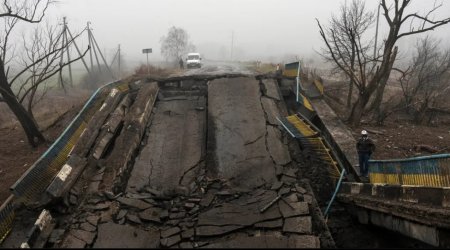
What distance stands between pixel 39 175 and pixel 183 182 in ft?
10.9

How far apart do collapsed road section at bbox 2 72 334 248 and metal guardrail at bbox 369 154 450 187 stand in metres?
1.67

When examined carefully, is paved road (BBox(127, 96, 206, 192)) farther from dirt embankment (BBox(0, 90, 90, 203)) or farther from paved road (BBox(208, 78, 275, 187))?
dirt embankment (BBox(0, 90, 90, 203))

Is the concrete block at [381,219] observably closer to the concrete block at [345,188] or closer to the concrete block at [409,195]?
the concrete block at [409,195]

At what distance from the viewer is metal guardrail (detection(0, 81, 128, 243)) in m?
7.20

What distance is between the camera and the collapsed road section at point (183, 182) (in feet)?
21.9

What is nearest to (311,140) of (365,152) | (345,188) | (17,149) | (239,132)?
(365,152)

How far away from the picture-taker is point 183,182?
8.98 metres

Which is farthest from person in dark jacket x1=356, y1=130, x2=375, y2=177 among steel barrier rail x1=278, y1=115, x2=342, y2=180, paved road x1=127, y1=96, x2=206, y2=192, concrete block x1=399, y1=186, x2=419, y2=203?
paved road x1=127, y1=96, x2=206, y2=192

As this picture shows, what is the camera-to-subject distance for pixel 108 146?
10375 mm

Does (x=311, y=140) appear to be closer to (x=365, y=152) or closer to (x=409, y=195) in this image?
(x=365, y=152)

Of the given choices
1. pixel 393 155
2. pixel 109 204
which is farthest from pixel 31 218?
pixel 393 155

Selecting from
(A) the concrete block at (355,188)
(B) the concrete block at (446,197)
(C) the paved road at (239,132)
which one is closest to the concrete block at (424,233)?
(B) the concrete block at (446,197)

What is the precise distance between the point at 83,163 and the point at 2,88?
13.2ft

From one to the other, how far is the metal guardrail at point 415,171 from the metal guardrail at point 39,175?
7.63 meters
